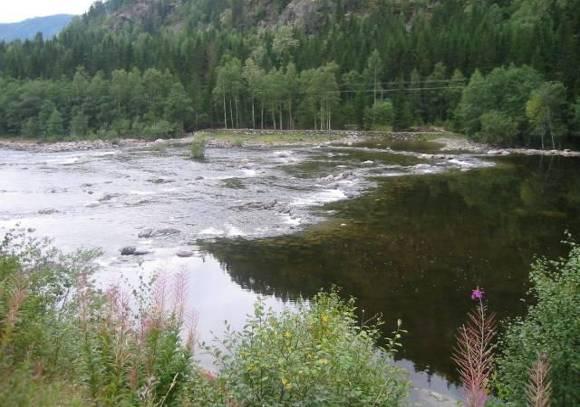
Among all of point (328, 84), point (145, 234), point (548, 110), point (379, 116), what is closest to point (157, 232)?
point (145, 234)

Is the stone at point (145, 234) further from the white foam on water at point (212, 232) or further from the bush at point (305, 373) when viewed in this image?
the bush at point (305, 373)

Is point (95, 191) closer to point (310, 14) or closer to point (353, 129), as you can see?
point (353, 129)

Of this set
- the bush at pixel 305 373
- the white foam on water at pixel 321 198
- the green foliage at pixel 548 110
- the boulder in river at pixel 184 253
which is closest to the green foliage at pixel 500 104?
the green foliage at pixel 548 110

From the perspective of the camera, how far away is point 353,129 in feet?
336

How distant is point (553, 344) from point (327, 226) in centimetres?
2375

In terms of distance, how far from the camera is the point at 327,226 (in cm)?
3575

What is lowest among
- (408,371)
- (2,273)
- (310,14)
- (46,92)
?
(408,371)

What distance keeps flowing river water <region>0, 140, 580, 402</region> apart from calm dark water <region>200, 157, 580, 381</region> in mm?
97

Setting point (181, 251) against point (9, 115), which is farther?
point (9, 115)

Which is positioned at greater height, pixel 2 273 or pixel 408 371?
pixel 2 273

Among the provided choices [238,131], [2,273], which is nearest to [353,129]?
[238,131]

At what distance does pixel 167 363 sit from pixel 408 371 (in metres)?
10.9

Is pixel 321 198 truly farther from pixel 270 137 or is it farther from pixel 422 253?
pixel 270 137

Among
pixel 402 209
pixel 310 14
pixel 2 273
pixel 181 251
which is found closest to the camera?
pixel 2 273
